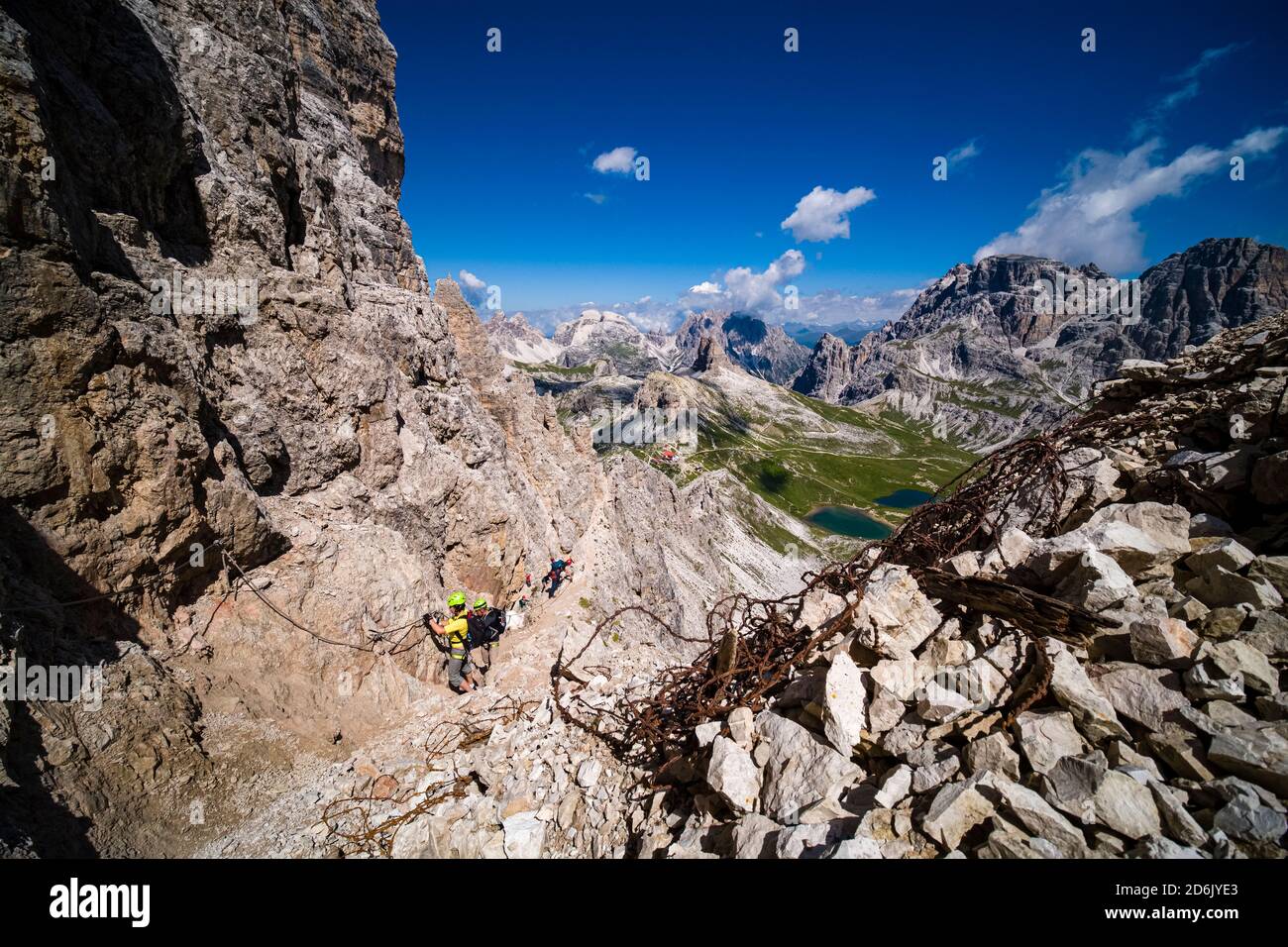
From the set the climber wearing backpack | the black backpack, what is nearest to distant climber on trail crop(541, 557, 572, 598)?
the climber wearing backpack

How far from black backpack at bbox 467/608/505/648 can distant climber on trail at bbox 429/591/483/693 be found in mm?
451

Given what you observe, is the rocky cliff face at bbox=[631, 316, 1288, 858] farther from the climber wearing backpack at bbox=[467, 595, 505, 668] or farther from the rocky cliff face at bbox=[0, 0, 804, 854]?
the climber wearing backpack at bbox=[467, 595, 505, 668]

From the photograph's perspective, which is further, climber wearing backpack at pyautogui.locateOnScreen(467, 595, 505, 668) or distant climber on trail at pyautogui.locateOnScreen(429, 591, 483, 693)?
climber wearing backpack at pyautogui.locateOnScreen(467, 595, 505, 668)

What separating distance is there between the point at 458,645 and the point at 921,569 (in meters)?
14.8

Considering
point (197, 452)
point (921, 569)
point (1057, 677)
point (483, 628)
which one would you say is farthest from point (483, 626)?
point (1057, 677)

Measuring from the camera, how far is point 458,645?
55.3ft

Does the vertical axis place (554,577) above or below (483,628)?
above

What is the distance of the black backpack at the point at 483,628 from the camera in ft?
59.0

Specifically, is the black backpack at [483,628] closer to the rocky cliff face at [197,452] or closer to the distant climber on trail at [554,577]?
the rocky cliff face at [197,452]

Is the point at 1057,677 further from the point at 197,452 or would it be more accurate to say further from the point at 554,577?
the point at 554,577

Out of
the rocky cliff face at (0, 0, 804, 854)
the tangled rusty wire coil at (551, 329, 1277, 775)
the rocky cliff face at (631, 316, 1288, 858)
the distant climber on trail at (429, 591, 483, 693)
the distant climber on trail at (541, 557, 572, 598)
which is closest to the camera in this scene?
the rocky cliff face at (631, 316, 1288, 858)

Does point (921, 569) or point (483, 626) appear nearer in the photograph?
point (921, 569)

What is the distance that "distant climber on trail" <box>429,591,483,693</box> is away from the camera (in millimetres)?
16766
